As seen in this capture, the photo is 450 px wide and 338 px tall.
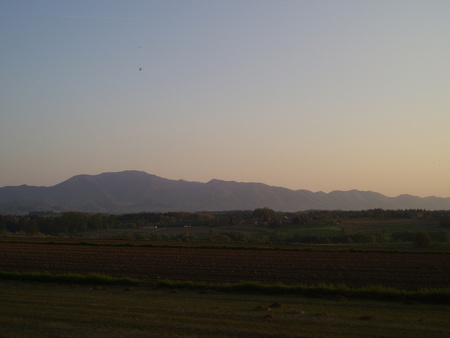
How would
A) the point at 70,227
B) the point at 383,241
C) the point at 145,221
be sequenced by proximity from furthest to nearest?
the point at 145,221, the point at 70,227, the point at 383,241

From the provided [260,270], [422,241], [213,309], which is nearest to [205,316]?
[213,309]

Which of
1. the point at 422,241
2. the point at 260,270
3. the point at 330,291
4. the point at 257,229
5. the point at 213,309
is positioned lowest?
the point at 257,229

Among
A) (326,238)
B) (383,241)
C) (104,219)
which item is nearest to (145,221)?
(104,219)

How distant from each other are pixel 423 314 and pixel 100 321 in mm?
10544

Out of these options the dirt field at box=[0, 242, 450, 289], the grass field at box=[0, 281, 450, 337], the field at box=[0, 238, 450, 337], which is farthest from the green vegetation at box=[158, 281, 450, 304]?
the dirt field at box=[0, 242, 450, 289]

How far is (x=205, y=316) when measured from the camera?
14.2 meters

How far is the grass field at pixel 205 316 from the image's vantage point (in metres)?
12.3

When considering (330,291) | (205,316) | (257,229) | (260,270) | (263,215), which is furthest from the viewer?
(263,215)

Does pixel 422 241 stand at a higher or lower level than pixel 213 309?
lower

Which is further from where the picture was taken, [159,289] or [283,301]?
[159,289]

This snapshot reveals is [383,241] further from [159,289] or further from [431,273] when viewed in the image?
[159,289]

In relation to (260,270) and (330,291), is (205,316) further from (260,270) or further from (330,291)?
(260,270)

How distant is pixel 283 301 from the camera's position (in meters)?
17.8

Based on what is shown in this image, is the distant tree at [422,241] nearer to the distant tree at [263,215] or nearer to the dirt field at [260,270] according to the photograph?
the dirt field at [260,270]
